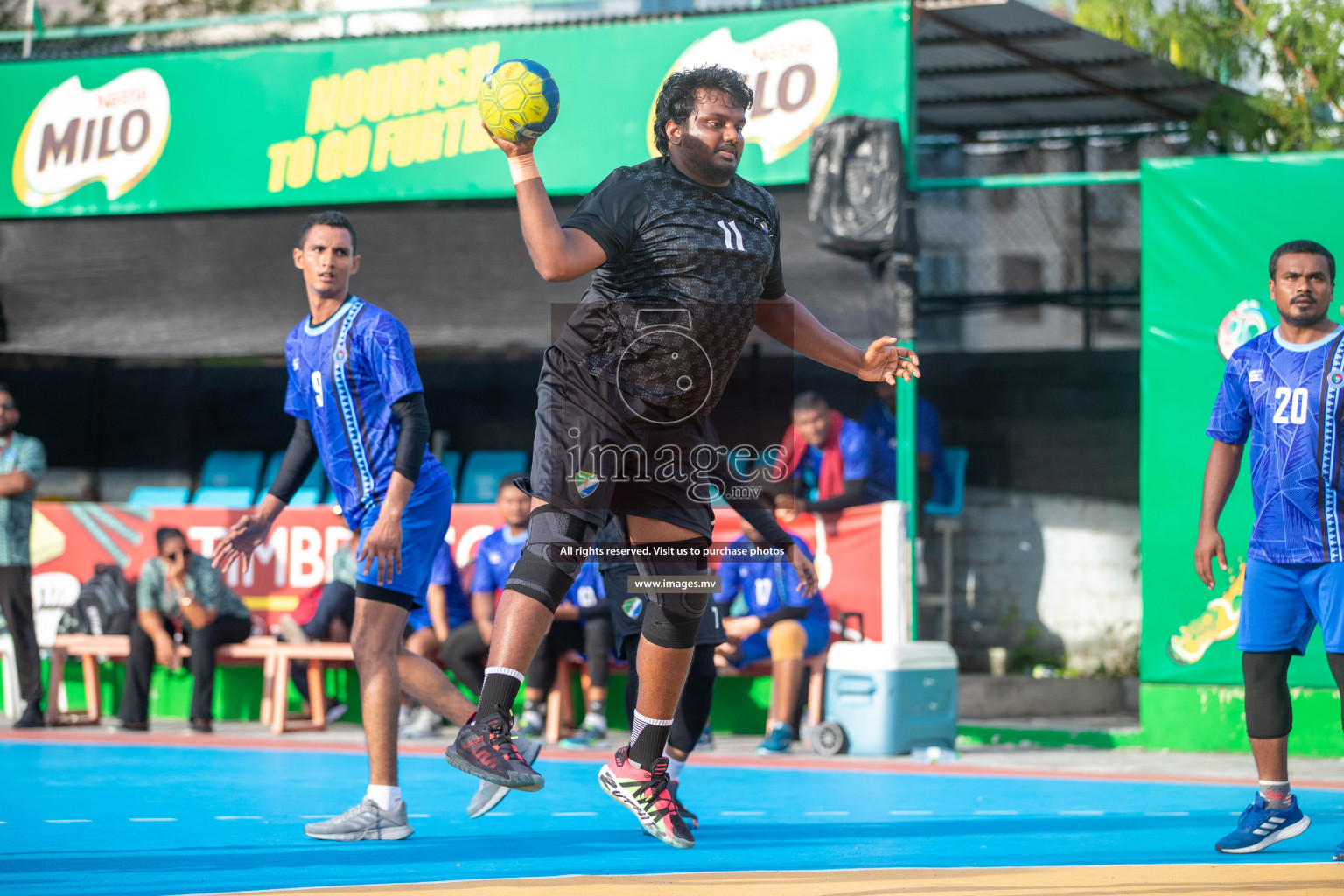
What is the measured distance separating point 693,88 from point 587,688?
19.1 feet

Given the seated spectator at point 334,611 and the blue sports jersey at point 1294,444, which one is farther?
the seated spectator at point 334,611

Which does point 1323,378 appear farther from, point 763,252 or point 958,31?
point 958,31

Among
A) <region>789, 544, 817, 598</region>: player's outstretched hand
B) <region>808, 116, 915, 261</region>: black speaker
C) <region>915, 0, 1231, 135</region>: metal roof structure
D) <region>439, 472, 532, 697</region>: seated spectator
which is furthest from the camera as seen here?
<region>915, 0, 1231, 135</region>: metal roof structure

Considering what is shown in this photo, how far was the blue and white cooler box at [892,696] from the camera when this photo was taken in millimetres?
9062

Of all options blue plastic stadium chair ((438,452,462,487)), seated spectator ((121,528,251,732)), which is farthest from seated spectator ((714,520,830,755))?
blue plastic stadium chair ((438,452,462,487))

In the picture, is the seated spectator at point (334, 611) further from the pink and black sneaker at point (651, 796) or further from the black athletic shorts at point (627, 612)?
the pink and black sneaker at point (651, 796)

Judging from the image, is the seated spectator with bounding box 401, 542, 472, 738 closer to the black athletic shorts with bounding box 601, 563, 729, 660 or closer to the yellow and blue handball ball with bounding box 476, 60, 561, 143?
the black athletic shorts with bounding box 601, 563, 729, 660

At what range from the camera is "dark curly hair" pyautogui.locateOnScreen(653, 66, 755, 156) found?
4.43 metres

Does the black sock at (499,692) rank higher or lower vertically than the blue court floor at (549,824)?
higher

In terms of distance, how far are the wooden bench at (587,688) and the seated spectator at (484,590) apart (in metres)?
0.49

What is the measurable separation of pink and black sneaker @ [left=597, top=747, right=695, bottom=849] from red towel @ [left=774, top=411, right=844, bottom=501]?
17.4ft

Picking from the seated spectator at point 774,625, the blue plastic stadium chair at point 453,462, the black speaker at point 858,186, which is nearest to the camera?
the seated spectator at point 774,625

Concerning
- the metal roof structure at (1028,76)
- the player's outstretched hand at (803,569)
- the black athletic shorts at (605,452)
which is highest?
the metal roof structure at (1028,76)

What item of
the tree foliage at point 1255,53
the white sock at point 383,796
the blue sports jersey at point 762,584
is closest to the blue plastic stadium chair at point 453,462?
the blue sports jersey at point 762,584
